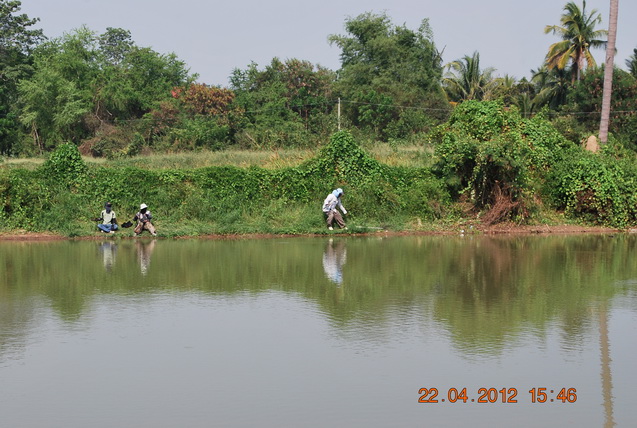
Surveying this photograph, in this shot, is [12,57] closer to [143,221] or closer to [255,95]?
[255,95]

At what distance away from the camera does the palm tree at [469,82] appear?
5400 cm

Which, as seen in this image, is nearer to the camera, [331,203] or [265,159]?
[331,203]

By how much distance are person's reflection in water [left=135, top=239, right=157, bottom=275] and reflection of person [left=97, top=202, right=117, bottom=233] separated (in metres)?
1.75

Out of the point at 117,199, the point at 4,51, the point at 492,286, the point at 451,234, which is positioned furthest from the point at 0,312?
the point at 4,51

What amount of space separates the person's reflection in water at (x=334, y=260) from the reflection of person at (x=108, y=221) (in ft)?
21.2

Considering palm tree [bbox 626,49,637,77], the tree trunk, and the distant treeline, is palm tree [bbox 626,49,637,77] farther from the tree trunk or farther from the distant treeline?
the tree trunk

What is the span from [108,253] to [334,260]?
5589mm

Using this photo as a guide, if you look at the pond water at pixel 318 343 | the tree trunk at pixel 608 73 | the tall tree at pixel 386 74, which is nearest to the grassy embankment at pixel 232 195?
the pond water at pixel 318 343

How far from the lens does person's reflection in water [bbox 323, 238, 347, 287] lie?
14.4 meters

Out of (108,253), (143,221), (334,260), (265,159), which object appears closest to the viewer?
(334,260)

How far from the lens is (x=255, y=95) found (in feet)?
163

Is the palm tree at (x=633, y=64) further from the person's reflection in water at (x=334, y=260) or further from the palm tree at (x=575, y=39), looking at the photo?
the person's reflection in water at (x=334, y=260)

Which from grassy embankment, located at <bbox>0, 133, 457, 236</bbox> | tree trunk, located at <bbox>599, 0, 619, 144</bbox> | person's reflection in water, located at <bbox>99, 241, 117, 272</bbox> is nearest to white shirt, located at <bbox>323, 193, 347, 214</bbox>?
grassy embankment, located at <bbox>0, 133, 457, 236</bbox>

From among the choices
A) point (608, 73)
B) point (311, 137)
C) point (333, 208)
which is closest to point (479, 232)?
point (333, 208)
